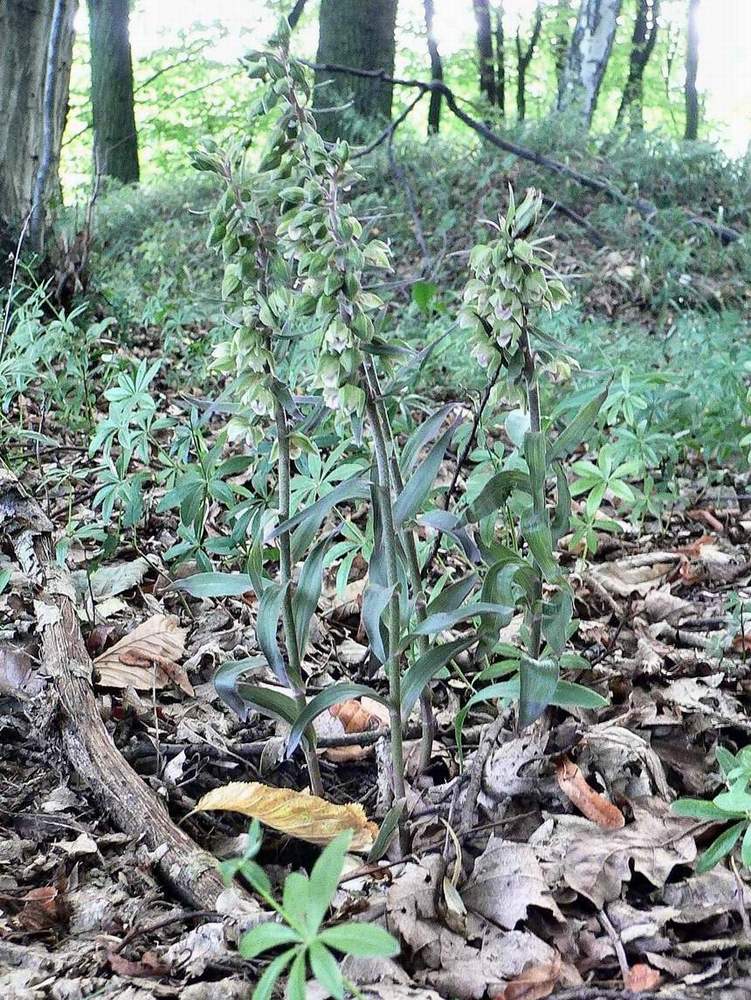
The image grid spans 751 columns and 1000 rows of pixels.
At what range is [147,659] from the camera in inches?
96.7

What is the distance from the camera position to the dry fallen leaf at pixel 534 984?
1.37 meters

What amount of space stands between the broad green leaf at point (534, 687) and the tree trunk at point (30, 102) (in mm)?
4518

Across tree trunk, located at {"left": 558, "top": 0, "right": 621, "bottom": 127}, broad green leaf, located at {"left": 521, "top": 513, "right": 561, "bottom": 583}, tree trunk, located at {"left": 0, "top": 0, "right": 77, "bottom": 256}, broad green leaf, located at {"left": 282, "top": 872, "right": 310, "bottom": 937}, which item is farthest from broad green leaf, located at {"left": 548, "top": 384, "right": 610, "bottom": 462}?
tree trunk, located at {"left": 558, "top": 0, "right": 621, "bottom": 127}

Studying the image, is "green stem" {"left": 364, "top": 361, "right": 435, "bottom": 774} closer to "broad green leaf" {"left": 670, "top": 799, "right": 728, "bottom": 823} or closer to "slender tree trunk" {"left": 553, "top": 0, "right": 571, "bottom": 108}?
"broad green leaf" {"left": 670, "top": 799, "right": 728, "bottom": 823}

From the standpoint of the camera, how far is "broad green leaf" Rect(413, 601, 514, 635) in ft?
5.25

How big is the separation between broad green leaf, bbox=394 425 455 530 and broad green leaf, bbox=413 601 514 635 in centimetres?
19

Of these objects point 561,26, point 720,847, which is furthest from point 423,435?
point 561,26

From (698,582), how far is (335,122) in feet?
25.0

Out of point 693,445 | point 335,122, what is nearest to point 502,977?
point 693,445

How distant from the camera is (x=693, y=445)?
13.0 ft

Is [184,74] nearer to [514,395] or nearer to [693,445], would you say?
[693,445]

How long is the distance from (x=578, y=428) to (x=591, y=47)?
36.8ft

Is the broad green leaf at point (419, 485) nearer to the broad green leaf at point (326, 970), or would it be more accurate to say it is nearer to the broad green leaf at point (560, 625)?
the broad green leaf at point (560, 625)

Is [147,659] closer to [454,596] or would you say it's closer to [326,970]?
[454,596]
